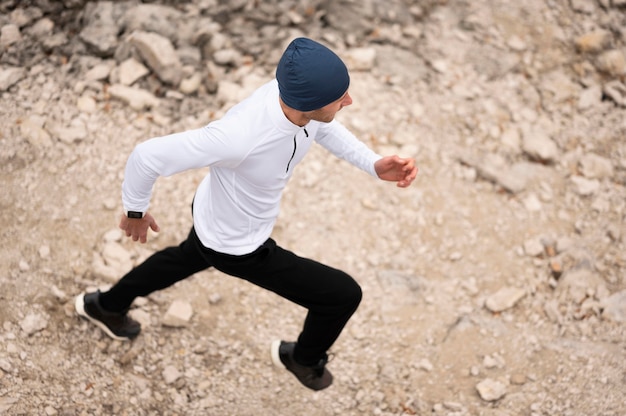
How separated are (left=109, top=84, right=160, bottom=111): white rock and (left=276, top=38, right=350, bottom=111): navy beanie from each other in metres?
2.91

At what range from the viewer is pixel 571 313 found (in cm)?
471

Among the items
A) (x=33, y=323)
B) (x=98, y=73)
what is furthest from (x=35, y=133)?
(x=33, y=323)

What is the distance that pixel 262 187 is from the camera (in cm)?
297

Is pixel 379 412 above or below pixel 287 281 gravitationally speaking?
below

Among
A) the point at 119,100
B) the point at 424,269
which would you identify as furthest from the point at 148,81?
the point at 424,269

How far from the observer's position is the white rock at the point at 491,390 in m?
4.14

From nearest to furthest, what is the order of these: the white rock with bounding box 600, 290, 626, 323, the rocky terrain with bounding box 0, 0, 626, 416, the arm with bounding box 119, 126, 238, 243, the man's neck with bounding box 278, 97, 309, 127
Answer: the arm with bounding box 119, 126, 238, 243 → the man's neck with bounding box 278, 97, 309, 127 → the rocky terrain with bounding box 0, 0, 626, 416 → the white rock with bounding box 600, 290, 626, 323

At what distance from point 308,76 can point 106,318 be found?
2185 millimetres

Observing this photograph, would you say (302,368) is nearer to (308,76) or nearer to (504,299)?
(504,299)

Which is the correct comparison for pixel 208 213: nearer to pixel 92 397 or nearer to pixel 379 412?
pixel 92 397

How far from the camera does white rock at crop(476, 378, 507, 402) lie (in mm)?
4141

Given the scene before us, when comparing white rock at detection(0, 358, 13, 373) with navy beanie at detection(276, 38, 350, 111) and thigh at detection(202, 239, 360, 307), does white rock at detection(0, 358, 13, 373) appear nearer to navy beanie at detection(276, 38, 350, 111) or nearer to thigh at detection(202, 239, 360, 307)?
thigh at detection(202, 239, 360, 307)

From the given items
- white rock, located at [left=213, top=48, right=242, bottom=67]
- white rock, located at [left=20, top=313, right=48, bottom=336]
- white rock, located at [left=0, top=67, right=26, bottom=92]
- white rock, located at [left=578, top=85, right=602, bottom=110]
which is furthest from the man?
white rock, located at [left=578, top=85, right=602, bottom=110]

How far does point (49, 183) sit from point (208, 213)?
2246mm
